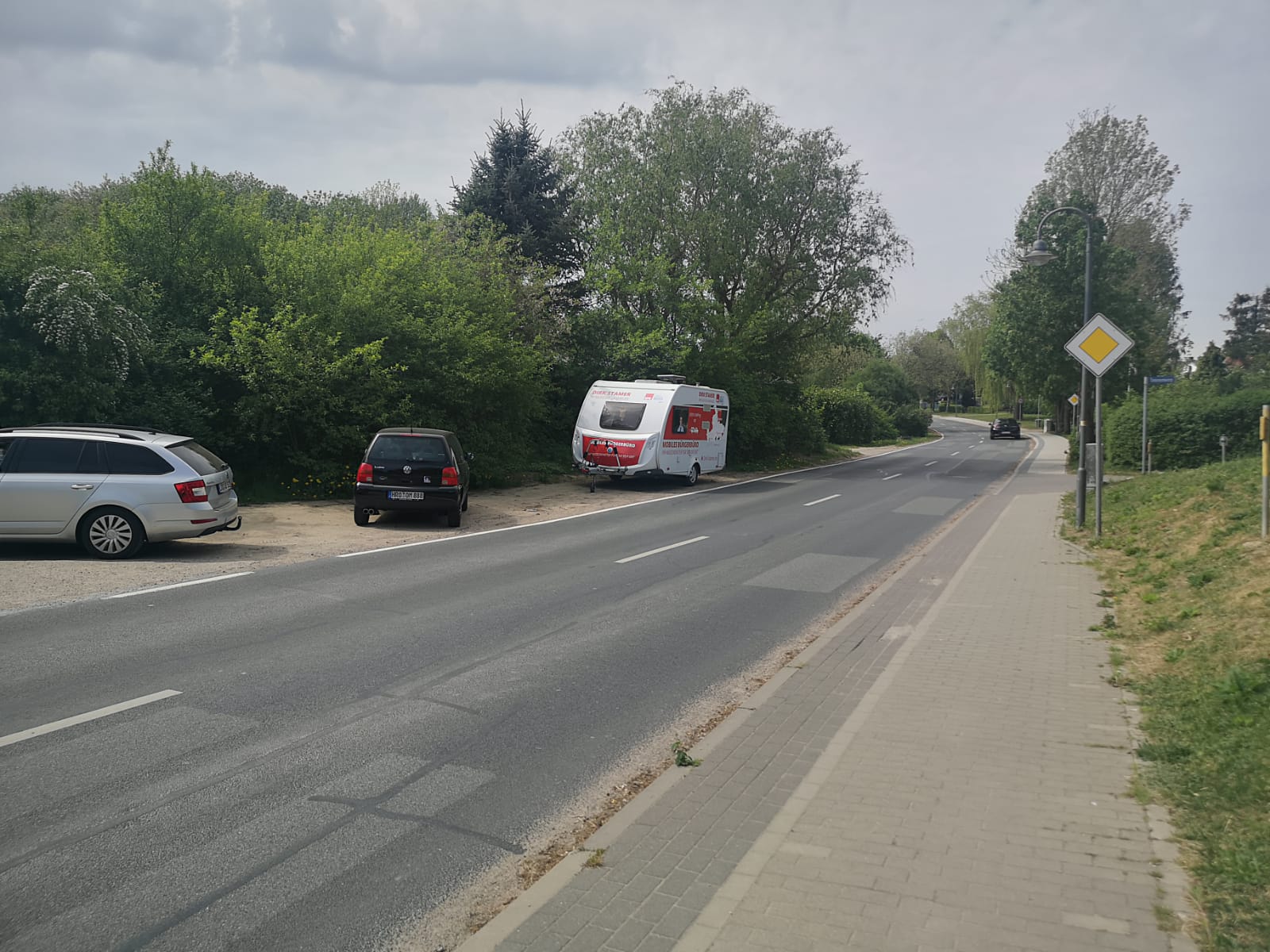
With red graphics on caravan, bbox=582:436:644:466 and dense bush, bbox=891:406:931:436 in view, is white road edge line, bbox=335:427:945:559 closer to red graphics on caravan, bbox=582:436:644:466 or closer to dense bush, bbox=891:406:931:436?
red graphics on caravan, bbox=582:436:644:466

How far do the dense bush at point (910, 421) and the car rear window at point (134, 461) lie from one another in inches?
2511

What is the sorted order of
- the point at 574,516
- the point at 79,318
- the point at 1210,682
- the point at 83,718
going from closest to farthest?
the point at 83,718 → the point at 1210,682 → the point at 79,318 → the point at 574,516

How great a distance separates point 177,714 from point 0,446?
24.6 ft

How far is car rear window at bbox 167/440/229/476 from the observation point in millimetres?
11477

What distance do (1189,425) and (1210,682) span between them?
25333 mm

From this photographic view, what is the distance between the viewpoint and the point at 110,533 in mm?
11117

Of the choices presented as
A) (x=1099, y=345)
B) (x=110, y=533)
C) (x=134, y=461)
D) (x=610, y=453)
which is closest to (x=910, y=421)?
(x=610, y=453)

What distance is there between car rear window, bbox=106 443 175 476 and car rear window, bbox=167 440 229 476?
0.22m

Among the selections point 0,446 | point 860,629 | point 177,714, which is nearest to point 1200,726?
point 860,629

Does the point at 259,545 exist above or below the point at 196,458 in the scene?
below

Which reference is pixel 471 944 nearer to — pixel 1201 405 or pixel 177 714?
pixel 177 714

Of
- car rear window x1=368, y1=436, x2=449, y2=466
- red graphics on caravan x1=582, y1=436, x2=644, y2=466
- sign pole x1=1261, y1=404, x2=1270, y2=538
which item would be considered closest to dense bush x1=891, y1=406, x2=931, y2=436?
red graphics on caravan x1=582, y1=436, x2=644, y2=466

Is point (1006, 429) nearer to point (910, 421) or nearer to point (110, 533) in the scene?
point (910, 421)

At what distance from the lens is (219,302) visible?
19.4 meters
